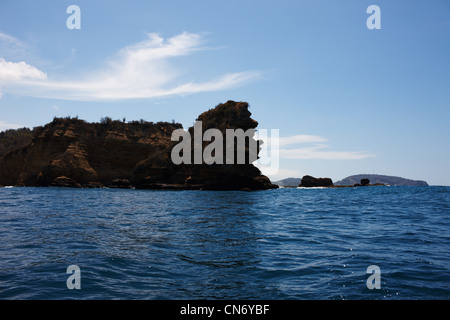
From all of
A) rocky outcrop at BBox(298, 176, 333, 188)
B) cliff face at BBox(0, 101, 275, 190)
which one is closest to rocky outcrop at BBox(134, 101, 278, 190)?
cliff face at BBox(0, 101, 275, 190)

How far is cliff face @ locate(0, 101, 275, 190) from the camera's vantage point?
59469mm

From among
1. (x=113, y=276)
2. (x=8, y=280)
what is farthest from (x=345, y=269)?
(x=8, y=280)

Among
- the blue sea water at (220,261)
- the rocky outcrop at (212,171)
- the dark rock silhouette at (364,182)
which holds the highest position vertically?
the rocky outcrop at (212,171)

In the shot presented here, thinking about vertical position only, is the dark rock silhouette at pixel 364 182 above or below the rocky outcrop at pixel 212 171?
below

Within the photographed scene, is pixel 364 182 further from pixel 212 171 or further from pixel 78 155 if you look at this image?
pixel 78 155

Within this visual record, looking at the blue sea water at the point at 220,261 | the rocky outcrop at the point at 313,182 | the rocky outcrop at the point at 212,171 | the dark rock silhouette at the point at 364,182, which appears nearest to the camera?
the blue sea water at the point at 220,261

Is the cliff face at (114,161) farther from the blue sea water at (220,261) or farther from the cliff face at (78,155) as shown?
the blue sea water at (220,261)

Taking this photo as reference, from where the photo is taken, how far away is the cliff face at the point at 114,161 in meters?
59.5

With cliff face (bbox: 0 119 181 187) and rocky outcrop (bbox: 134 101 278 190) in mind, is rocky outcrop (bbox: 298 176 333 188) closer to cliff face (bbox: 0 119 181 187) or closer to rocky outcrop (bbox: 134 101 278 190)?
rocky outcrop (bbox: 134 101 278 190)

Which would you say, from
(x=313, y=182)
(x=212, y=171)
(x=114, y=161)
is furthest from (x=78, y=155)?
(x=313, y=182)

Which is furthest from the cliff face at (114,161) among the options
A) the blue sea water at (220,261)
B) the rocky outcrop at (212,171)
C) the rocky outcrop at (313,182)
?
the blue sea water at (220,261)

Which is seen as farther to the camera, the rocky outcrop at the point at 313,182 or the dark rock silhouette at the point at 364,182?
the dark rock silhouette at the point at 364,182

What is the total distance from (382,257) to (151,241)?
722 centimetres
